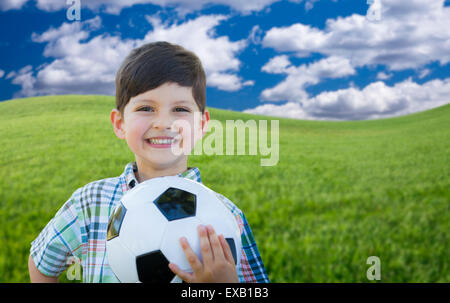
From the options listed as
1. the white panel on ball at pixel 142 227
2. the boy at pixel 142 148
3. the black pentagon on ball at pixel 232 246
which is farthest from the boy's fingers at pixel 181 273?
the boy at pixel 142 148

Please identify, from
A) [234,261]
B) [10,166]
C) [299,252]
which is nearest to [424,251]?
[299,252]

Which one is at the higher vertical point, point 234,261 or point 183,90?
point 183,90

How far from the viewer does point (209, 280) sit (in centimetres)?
142

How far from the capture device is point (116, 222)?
163 cm

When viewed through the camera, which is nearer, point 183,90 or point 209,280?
point 209,280

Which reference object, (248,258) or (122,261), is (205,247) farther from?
(248,258)

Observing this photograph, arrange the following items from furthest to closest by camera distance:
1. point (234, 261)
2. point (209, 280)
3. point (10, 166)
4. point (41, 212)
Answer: point (10, 166)
point (41, 212)
point (234, 261)
point (209, 280)

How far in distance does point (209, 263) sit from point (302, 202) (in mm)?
5394

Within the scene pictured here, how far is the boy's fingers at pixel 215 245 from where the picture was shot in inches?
56.9

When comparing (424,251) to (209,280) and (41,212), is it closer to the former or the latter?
(209,280)

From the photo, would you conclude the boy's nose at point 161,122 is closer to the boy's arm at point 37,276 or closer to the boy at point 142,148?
the boy at point 142,148

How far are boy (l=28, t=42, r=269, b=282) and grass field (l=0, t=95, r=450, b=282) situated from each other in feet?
7.87

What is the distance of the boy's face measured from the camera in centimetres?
190

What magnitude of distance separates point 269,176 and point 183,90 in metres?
7.05
